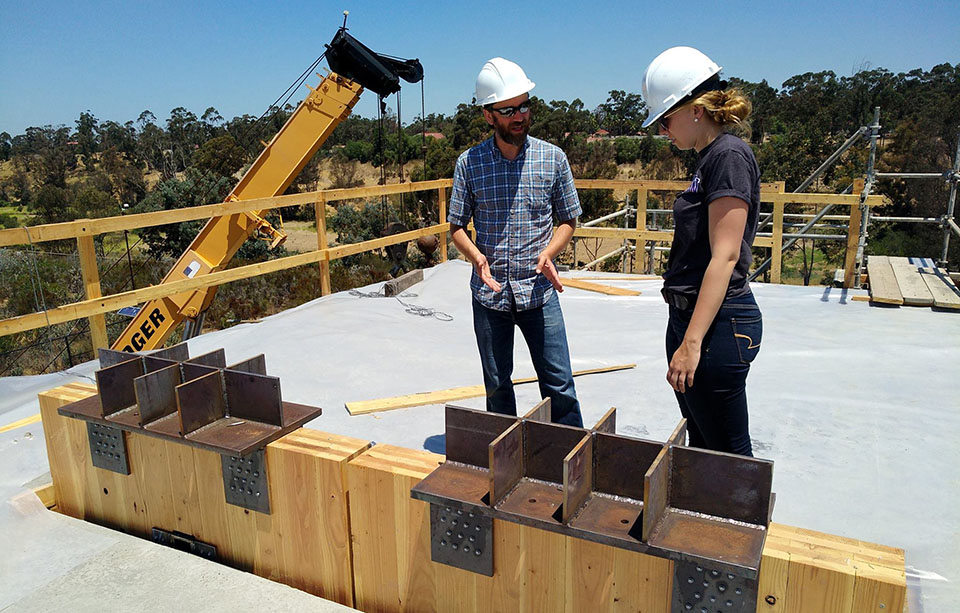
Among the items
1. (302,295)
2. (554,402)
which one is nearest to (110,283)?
(302,295)

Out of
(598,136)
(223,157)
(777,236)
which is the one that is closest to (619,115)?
(598,136)

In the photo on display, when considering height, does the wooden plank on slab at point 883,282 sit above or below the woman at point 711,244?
below

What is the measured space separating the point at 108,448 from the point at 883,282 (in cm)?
700

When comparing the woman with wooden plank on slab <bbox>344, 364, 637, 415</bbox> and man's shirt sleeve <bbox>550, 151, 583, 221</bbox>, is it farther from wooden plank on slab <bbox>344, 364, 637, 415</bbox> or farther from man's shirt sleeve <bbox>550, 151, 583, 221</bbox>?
wooden plank on slab <bbox>344, 364, 637, 415</bbox>

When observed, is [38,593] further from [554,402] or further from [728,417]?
[728,417]

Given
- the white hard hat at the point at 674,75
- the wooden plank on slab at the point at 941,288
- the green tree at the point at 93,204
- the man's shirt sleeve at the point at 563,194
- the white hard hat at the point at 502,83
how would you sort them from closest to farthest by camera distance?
the white hard hat at the point at 674,75
the white hard hat at the point at 502,83
the man's shirt sleeve at the point at 563,194
the wooden plank on slab at the point at 941,288
the green tree at the point at 93,204

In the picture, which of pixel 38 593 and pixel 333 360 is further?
pixel 333 360

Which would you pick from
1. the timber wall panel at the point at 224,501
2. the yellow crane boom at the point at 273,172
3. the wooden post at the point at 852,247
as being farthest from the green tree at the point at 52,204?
the timber wall panel at the point at 224,501

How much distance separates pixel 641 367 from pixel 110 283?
43.7 feet

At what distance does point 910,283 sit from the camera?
21.7 ft

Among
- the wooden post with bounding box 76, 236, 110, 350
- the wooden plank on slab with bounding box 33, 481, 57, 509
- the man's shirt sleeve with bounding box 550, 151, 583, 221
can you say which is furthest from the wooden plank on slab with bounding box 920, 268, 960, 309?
the wooden post with bounding box 76, 236, 110, 350

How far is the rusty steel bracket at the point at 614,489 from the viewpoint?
1.50 meters

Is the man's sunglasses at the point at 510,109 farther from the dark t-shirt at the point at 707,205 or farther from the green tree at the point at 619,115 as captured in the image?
the green tree at the point at 619,115

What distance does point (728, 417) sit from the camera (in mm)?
2006
